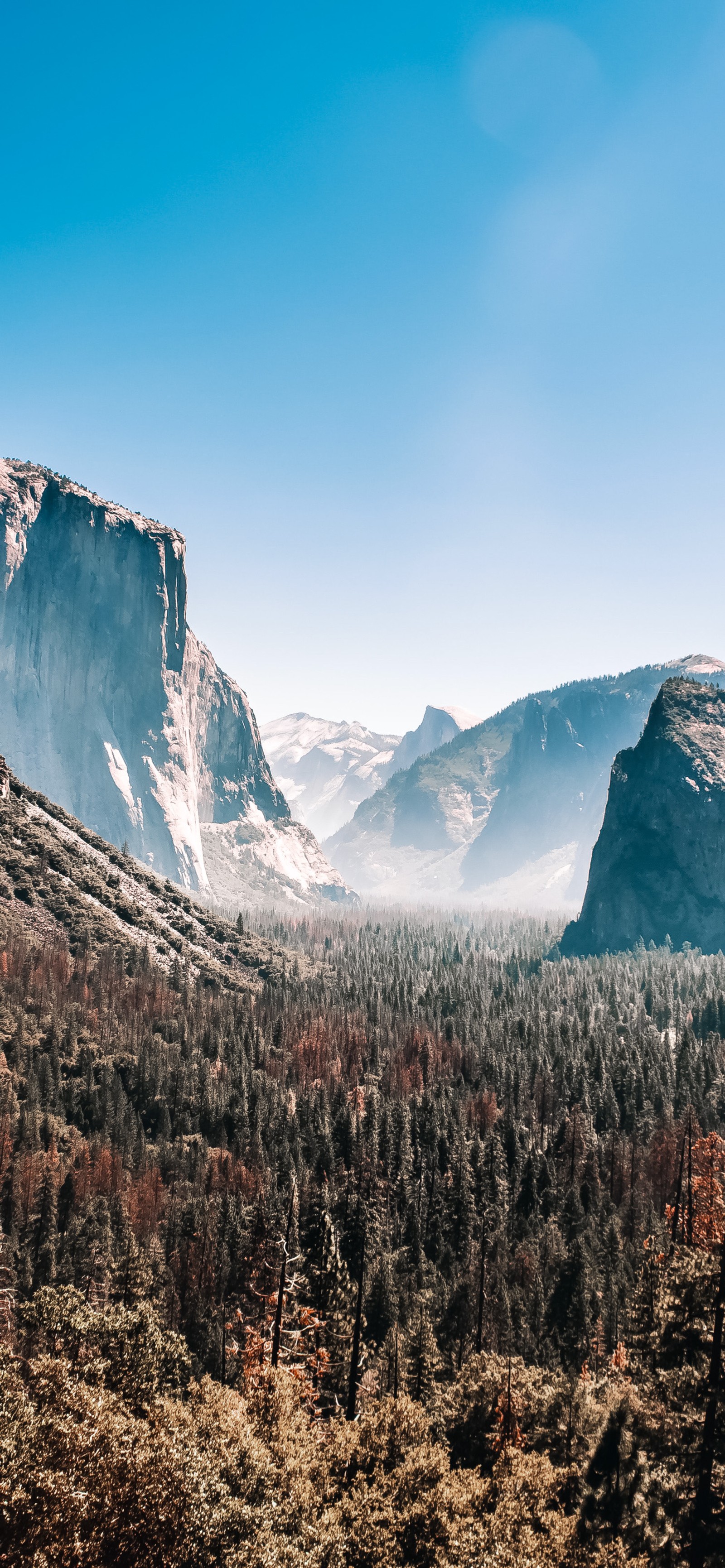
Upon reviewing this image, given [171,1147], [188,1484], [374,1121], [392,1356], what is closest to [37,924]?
[171,1147]

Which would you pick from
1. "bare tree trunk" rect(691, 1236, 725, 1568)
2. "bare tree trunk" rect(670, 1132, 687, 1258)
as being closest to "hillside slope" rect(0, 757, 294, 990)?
"bare tree trunk" rect(670, 1132, 687, 1258)

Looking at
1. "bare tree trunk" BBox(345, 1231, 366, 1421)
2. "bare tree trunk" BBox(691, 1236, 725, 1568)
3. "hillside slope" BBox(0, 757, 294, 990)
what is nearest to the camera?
"bare tree trunk" BBox(691, 1236, 725, 1568)

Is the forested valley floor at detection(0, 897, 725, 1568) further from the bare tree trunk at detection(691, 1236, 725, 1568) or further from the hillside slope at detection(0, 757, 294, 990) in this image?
the hillside slope at detection(0, 757, 294, 990)

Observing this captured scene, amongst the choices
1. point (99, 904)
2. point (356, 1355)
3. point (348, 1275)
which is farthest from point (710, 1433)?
point (99, 904)

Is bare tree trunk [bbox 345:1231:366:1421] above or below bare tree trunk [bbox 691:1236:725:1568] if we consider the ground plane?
below

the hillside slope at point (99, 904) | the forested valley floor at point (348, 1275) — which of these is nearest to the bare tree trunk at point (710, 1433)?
the forested valley floor at point (348, 1275)

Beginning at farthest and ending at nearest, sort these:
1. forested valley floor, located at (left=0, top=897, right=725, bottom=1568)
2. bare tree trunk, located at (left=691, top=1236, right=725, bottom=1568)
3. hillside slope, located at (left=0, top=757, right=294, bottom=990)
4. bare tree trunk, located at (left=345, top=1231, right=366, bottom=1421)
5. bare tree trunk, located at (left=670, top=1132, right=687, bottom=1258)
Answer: hillside slope, located at (left=0, top=757, right=294, bottom=990), bare tree trunk, located at (left=670, top=1132, right=687, bottom=1258), bare tree trunk, located at (left=345, top=1231, right=366, bottom=1421), forested valley floor, located at (left=0, top=897, right=725, bottom=1568), bare tree trunk, located at (left=691, top=1236, right=725, bottom=1568)

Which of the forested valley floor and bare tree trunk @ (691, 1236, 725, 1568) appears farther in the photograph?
the forested valley floor

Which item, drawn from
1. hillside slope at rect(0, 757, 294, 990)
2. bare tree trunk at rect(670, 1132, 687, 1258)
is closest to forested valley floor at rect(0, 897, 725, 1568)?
bare tree trunk at rect(670, 1132, 687, 1258)

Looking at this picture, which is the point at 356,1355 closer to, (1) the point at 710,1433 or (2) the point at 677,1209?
(1) the point at 710,1433

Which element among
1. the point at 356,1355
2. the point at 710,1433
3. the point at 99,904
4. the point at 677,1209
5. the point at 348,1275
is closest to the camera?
the point at 710,1433
